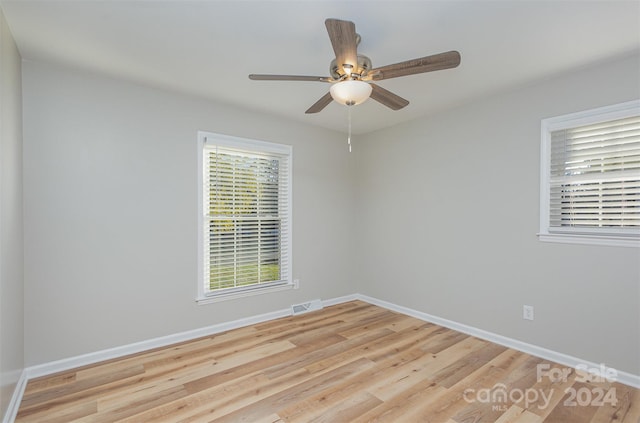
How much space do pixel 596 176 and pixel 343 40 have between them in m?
2.39

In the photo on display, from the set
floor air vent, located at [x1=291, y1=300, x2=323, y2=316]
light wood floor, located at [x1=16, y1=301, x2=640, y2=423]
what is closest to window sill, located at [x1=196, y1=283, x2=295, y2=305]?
floor air vent, located at [x1=291, y1=300, x2=323, y2=316]

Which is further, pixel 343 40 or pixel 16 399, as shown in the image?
pixel 16 399

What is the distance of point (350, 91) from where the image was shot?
1.97 meters

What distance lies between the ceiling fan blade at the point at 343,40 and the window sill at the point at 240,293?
2.59 meters

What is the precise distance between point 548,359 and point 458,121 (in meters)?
2.44

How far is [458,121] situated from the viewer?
3.45m

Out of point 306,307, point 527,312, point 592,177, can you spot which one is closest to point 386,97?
point 592,177

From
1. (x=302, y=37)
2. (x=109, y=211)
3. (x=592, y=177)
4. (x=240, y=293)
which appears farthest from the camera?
(x=240, y=293)

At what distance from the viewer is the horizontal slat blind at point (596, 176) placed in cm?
241

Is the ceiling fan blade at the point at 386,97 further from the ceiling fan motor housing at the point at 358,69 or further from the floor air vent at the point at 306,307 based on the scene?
the floor air vent at the point at 306,307

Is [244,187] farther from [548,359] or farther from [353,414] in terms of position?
[548,359]

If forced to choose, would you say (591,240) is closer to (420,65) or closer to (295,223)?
(420,65)

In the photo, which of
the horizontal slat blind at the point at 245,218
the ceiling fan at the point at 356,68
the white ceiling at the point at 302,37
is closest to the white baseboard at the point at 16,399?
the horizontal slat blind at the point at 245,218

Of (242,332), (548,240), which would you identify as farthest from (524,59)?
(242,332)
